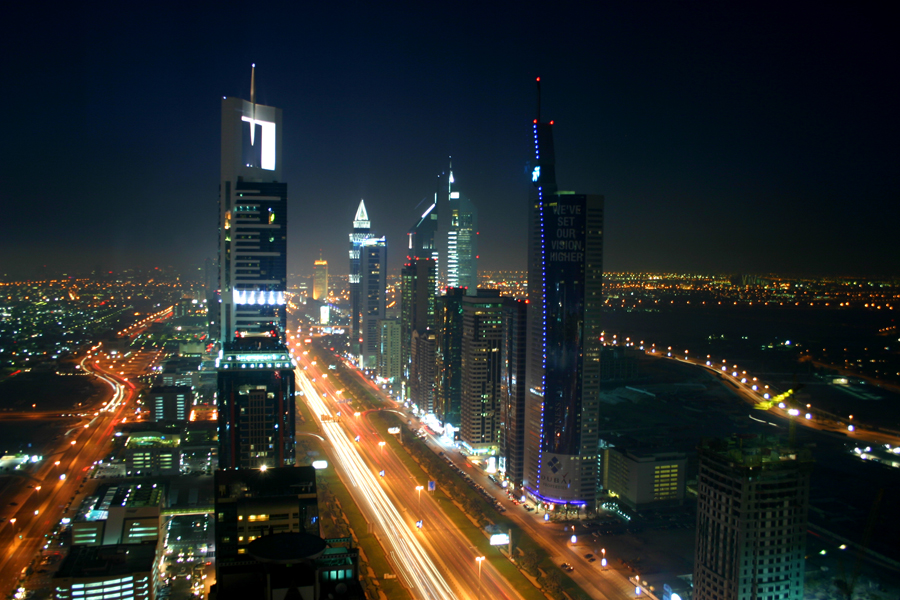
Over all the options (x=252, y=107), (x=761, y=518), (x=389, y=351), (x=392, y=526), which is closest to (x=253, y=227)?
(x=252, y=107)

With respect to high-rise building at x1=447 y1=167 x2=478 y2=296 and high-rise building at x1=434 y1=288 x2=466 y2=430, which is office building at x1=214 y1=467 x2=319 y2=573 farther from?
high-rise building at x1=447 y1=167 x2=478 y2=296

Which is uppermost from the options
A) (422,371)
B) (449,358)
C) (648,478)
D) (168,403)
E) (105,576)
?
(449,358)

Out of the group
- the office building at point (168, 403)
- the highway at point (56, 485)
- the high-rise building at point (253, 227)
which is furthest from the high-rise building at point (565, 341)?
the office building at point (168, 403)

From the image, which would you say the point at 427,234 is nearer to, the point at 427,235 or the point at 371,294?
the point at 427,235

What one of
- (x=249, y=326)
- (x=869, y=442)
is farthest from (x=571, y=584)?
(x=249, y=326)

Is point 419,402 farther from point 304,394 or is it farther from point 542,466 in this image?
point 542,466

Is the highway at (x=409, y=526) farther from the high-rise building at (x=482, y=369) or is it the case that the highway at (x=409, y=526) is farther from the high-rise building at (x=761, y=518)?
the high-rise building at (x=761, y=518)
